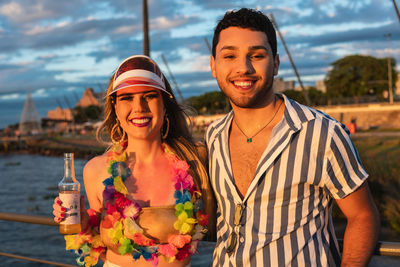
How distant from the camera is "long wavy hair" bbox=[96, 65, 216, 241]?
280 centimetres

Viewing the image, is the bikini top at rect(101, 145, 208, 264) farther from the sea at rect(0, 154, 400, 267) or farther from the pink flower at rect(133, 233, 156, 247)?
the sea at rect(0, 154, 400, 267)

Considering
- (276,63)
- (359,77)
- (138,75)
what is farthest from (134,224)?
(359,77)

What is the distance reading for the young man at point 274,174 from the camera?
2.11 m

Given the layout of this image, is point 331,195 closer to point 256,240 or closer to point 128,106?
point 256,240

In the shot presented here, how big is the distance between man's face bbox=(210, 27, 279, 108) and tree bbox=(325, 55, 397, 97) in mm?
62130

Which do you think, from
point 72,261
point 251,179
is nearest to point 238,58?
point 251,179

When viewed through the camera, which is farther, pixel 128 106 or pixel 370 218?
pixel 128 106

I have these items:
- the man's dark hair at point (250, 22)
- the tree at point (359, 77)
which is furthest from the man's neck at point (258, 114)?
the tree at point (359, 77)

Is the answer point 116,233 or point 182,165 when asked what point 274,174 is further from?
point 116,233

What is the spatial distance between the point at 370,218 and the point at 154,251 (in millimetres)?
1283

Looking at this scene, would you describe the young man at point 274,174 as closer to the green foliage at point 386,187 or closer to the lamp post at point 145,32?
the lamp post at point 145,32

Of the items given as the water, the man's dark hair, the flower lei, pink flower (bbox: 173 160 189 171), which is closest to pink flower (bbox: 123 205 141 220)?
the flower lei

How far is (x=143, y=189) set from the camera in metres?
2.87

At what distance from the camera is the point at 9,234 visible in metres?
19.4
